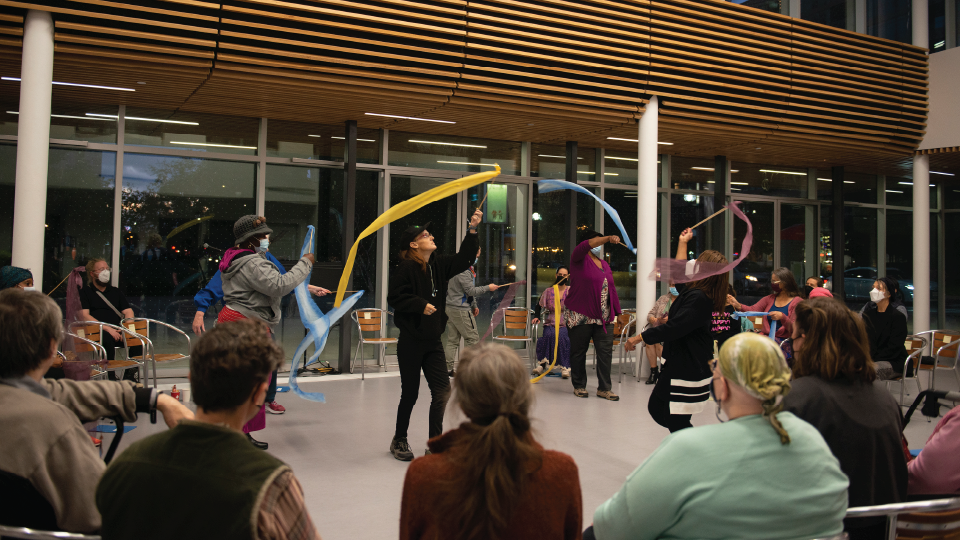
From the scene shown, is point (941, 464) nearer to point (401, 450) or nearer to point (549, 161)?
point (401, 450)

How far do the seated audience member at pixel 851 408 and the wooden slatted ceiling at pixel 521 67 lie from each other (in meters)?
5.47

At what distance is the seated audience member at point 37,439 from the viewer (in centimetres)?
169

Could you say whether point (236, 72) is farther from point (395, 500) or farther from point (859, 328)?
point (859, 328)

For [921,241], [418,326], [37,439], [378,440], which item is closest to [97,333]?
[378,440]

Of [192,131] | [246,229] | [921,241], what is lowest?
[246,229]

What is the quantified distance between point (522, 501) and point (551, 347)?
7151 mm

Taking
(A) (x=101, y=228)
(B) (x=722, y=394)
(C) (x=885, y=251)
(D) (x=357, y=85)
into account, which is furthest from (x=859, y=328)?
(C) (x=885, y=251)

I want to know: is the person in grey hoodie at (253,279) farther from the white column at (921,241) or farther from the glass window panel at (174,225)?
the white column at (921,241)

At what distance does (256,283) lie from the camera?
4.82 meters

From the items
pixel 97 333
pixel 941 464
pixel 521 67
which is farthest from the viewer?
pixel 521 67

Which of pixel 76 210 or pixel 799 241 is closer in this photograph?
pixel 76 210

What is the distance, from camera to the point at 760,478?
166cm

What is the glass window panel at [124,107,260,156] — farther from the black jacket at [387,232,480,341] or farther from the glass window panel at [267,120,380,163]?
the black jacket at [387,232,480,341]

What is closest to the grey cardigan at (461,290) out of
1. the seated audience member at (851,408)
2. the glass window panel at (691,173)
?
the glass window panel at (691,173)
